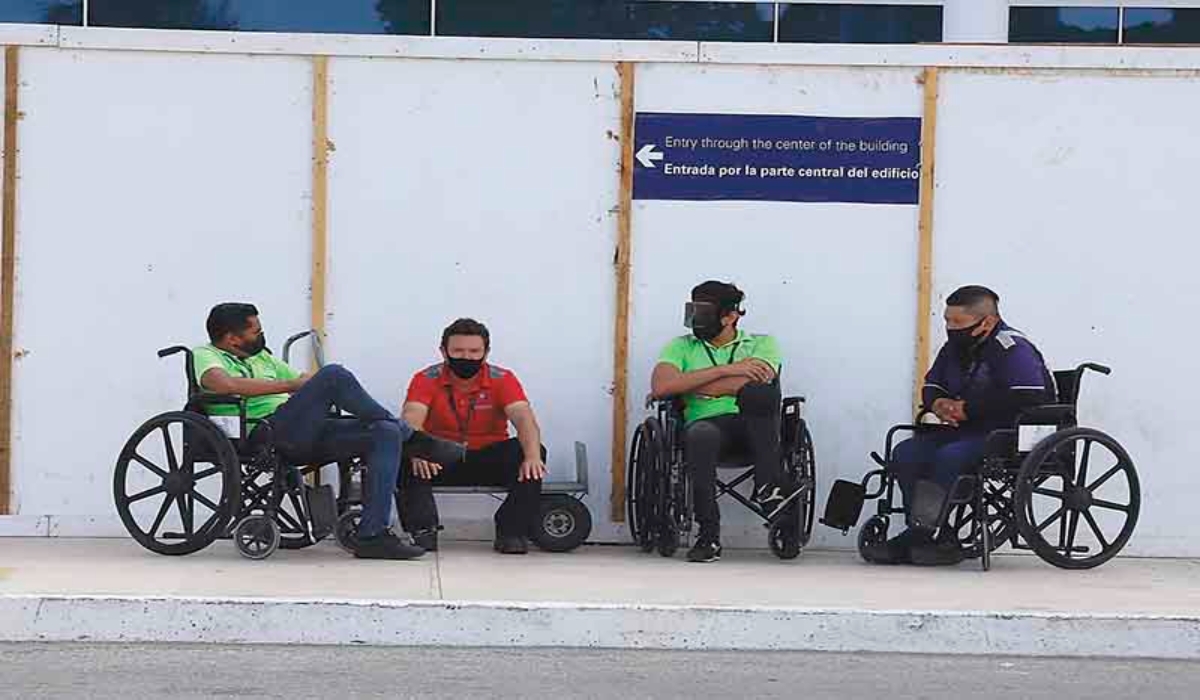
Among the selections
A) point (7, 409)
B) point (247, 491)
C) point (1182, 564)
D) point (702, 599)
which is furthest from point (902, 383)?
point (7, 409)

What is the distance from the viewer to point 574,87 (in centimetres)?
1170

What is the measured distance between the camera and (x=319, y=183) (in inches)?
457

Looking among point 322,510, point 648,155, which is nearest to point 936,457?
point 648,155

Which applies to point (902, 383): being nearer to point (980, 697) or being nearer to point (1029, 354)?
point (1029, 354)

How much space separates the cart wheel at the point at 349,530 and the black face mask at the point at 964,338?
297 cm

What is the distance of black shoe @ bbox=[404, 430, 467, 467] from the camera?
35.2 feet

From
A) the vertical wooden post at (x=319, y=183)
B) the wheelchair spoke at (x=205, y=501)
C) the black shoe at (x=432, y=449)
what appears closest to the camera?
the wheelchair spoke at (x=205, y=501)

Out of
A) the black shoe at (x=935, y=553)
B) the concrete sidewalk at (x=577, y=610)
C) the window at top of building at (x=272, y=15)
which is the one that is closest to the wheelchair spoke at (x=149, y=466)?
the concrete sidewalk at (x=577, y=610)

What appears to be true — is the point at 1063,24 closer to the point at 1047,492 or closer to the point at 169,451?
the point at 1047,492

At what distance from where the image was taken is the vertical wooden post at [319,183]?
1161 cm

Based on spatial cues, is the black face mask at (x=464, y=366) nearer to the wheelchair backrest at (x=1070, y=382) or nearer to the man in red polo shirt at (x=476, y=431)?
the man in red polo shirt at (x=476, y=431)

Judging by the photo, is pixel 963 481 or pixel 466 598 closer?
pixel 466 598

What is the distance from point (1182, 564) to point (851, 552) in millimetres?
1669

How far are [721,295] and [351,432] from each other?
6.46ft
